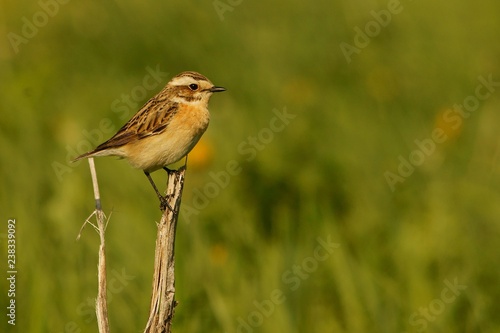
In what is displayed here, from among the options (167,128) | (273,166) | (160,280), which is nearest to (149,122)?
(167,128)

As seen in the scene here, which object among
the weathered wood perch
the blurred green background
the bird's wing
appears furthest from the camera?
→ the blurred green background

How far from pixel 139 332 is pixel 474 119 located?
5.57m

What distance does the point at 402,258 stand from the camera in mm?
7387

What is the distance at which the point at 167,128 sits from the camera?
6590 millimetres

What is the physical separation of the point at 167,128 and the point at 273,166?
2765 millimetres

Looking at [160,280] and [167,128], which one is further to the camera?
[167,128]

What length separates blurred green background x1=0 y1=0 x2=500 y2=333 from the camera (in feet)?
22.5

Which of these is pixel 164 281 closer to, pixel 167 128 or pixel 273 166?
pixel 167 128

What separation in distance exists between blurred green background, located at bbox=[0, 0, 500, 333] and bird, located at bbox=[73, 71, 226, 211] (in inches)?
37.6

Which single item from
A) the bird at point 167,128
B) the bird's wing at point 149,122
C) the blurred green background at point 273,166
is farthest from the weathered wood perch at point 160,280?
the bird's wing at point 149,122

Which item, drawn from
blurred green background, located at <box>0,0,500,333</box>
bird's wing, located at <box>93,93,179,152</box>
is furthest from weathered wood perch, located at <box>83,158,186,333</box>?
bird's wing, located at <box>93,93,179,152</box>

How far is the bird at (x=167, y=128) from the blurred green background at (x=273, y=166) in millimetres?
956

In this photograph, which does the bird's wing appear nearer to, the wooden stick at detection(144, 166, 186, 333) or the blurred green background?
the blurred green background

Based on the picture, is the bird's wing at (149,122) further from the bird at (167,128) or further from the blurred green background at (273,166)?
the blurred green background at (273,166)
